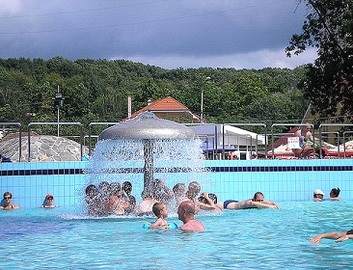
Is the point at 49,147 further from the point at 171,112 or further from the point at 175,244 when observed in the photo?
the point at 171,112

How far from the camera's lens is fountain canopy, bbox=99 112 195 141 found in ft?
38.3

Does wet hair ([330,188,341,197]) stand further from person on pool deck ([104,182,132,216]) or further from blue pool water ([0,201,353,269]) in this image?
person on pool deck ([104,182,132,216])

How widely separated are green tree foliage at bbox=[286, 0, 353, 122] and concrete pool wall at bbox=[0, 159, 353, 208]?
28.3ft

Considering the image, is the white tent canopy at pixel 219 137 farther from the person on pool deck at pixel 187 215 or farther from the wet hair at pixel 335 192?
the person on pool deck at pixel 187 215

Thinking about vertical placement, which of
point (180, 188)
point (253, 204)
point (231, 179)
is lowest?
point (253, 204)

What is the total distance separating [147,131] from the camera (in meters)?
11.7

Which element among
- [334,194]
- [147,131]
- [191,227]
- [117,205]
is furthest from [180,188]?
[334,194]

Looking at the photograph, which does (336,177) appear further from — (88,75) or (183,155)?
(88,75)

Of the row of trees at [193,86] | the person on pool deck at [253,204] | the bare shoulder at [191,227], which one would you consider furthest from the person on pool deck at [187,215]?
the row of trees at [193,86]

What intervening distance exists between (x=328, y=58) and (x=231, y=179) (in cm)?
1112

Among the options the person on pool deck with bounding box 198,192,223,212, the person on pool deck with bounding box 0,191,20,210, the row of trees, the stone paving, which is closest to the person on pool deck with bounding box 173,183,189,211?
the person on pool deck with bounding box 198,192,223,212

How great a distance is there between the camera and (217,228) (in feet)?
33.7

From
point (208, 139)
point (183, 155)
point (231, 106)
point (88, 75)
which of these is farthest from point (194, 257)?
point (88, 75)

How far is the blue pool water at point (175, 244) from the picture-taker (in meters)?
6.91
